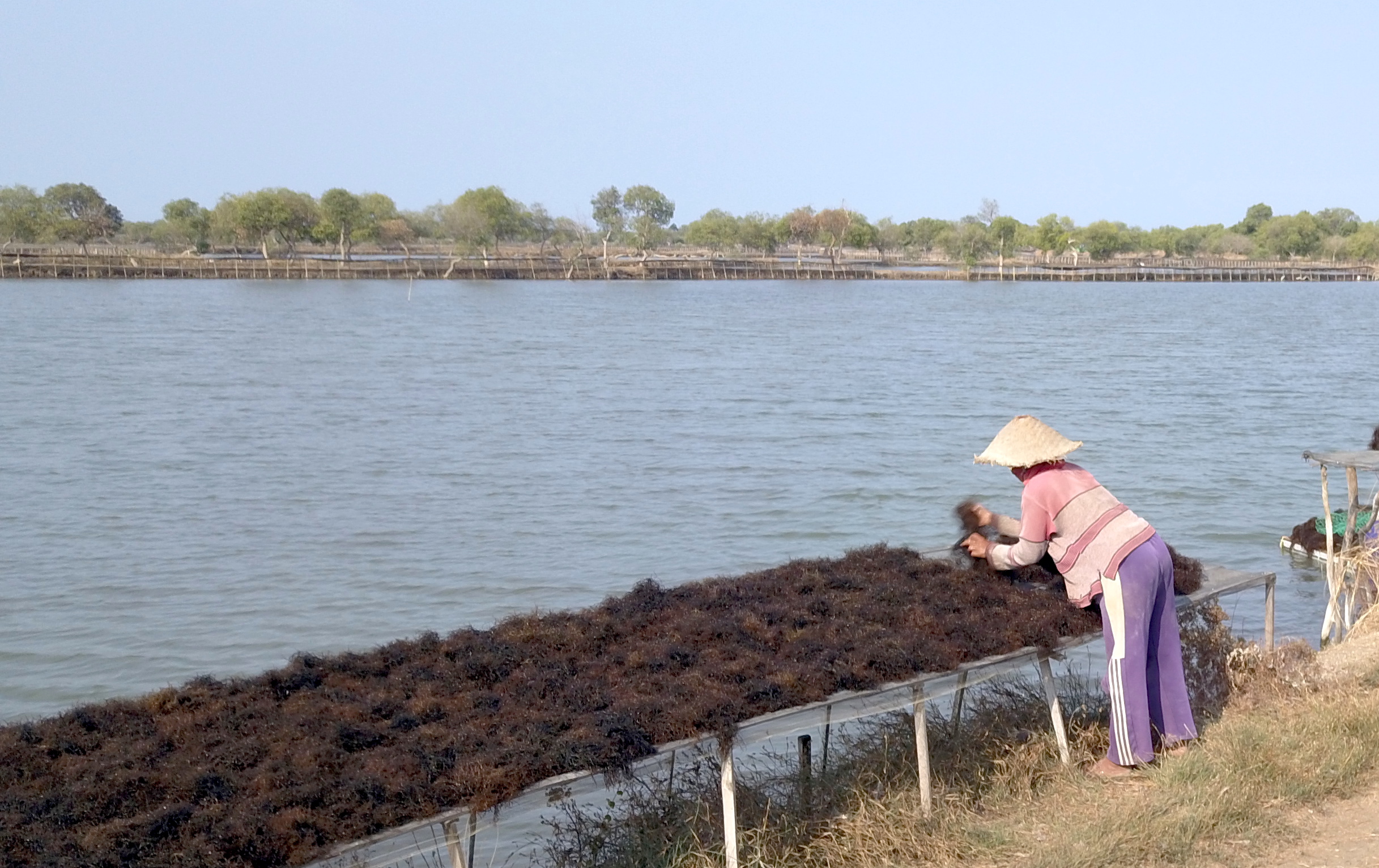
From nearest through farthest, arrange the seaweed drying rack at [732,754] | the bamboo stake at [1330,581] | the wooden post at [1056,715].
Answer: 1. the seaweed drying rack at [732,754]
2. the wooden post at [1056,715]
3. the bamboo stake at [1330,581]

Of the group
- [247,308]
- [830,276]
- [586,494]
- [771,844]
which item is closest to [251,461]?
[586,494]

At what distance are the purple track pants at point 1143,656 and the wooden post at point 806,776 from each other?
135cm

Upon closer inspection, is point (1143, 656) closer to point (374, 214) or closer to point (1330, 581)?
point (1330, 581)

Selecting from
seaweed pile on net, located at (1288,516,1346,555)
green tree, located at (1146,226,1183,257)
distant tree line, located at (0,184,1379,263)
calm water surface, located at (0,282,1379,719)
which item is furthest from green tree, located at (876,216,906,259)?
seaweed pile on net, located at (1288,516,1346,555)

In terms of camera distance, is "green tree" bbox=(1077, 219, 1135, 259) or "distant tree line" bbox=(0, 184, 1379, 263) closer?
"distant tree line" bbox=(0, 184, 1379, 263)

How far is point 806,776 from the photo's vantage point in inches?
240

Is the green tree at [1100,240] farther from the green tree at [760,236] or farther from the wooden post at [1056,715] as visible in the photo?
the wooden post at [1056,715]

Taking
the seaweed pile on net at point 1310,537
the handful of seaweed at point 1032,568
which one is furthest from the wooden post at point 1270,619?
the seaweed pile on net at point 1310,537

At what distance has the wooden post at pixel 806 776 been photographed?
5.67 metres

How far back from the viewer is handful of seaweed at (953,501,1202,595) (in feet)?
20.2

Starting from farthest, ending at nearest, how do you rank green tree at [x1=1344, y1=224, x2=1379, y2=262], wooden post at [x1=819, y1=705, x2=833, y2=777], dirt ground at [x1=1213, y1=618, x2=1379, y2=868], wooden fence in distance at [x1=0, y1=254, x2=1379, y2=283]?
green tree at [x1=1344, y1=224, x2=1379, y2=262] → wooden fence in distance at [x1=0, y1=254, x2=1379, y2=283] → wooden post at [x1=819, y1=705, x2=833, y2=777] → dirt ground at [x1=1213, y1=618, x2=1379, y2=868]

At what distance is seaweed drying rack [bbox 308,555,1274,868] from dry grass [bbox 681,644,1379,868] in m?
0.18

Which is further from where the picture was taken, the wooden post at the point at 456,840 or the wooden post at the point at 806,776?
the wooden post at the point at 806,776

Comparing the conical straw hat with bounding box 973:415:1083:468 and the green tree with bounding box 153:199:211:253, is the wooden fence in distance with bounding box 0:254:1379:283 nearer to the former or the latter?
the green tree with bounding box 153:199:211:253
